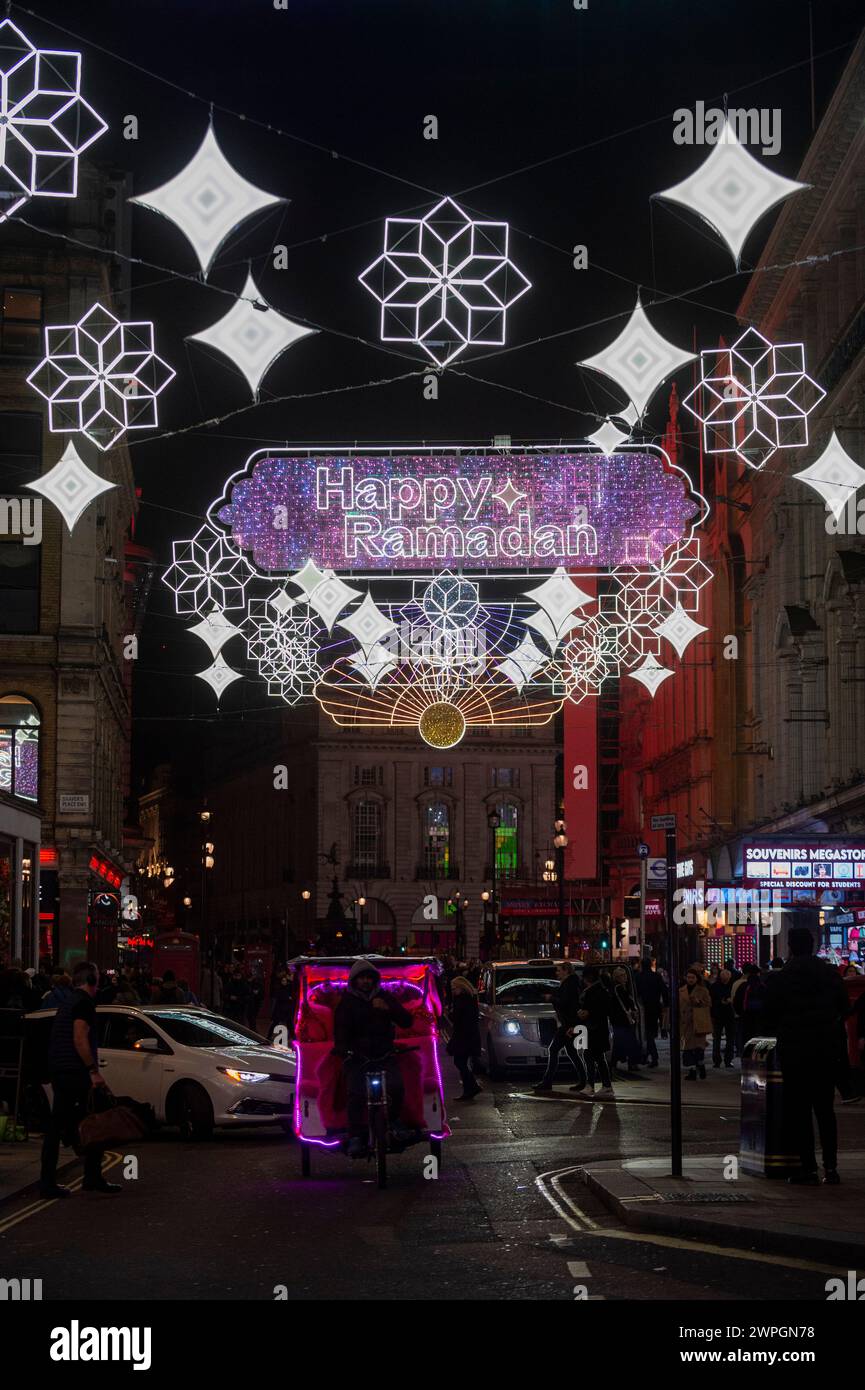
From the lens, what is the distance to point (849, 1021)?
24.1 metres

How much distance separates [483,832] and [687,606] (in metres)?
48.0

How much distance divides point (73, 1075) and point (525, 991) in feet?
51.5

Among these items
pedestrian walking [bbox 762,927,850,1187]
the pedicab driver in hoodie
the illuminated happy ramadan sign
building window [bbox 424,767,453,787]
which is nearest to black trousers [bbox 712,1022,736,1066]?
the illuminated happy ramadan sign

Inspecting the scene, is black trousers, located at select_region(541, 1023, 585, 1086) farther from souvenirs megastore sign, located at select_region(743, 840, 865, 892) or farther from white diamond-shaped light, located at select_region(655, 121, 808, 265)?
white diamond-shaped light, located at select_region(655, 121, 808, 265)

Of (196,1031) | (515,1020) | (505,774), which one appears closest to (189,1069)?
(196,1031)

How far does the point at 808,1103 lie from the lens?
45.2ft

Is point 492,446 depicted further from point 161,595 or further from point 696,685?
point 161,595

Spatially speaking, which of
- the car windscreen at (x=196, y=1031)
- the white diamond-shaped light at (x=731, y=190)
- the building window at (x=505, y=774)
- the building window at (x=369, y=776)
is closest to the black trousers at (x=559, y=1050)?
the car windscreen at (x=196, y=1031)

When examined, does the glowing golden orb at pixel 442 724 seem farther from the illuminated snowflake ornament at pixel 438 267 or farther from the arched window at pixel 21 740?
the illuminated snowflake ornament at pixel 438 267

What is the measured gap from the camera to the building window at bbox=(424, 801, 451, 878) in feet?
362

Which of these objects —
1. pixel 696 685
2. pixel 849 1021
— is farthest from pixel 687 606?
pixel 849 1021

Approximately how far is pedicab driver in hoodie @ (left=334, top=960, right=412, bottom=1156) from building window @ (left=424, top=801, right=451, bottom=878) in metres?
95.3

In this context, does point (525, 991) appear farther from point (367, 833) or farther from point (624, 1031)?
point (367, 833)
